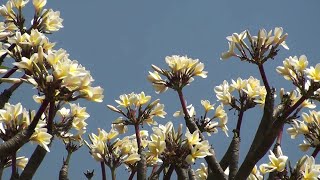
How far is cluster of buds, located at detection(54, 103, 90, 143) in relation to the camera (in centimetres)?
441

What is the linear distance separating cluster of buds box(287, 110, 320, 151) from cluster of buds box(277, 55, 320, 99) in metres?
0.48

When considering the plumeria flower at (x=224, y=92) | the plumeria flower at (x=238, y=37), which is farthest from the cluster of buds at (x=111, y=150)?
the plumeria flower at (x=238, y=37)

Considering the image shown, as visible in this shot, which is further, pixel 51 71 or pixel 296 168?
pixel 296 168

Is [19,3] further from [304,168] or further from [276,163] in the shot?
[304,168]

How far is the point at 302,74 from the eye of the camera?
12.3 feet

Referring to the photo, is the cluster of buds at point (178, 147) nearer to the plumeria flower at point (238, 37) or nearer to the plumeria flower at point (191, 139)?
the plumeria flower at point (191, 139)

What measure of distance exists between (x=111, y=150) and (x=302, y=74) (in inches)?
78.6

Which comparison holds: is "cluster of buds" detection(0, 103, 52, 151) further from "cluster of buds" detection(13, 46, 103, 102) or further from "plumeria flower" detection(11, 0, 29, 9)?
"plumeria flower" detection(11, 0, 29, 9)

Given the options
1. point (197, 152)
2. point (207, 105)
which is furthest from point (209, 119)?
point (197, 152)

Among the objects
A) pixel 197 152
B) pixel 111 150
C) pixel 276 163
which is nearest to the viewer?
pixel 197 152

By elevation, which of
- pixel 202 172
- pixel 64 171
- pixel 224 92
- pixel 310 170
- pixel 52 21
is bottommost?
pixel 310 170

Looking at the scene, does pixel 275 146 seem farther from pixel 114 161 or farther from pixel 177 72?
pixel 114 161

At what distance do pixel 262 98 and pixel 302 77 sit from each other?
3.50 ft

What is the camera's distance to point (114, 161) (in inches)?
168
